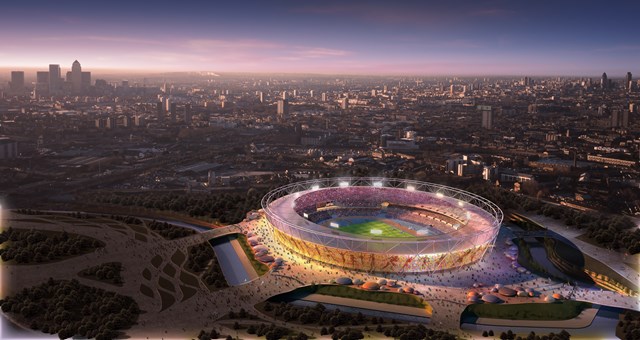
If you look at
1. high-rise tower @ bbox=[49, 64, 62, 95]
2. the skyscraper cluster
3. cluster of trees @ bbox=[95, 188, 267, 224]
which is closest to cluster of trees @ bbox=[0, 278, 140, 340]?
cluster of trees @ bbox=[95, 188, 267, 224]

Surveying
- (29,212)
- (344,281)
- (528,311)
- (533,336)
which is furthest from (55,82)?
(533,336)

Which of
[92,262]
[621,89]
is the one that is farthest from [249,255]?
[621,89]

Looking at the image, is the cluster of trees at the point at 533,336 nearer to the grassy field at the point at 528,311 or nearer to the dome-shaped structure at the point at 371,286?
the grassy field at the point at 528,311

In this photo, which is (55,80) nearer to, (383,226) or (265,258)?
(383,226)

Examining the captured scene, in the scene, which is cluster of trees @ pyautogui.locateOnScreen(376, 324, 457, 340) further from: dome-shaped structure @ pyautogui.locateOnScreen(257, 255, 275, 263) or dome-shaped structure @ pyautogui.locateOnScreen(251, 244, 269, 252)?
dome-shaped structure @ pyautogui.locateOnScreen(251, 244, 269, 252)

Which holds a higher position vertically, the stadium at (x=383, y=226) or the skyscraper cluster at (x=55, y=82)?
the skyscraper cluster at (x=55, y=82)

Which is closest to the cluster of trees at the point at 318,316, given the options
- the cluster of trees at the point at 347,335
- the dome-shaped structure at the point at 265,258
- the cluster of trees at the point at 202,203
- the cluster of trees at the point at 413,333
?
the cluster of trees at the point at 347,335

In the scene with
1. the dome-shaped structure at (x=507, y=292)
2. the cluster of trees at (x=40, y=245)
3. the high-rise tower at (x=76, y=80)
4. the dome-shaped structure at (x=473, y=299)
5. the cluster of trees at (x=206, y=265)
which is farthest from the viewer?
the high-rise tower at (x=76, y=80)

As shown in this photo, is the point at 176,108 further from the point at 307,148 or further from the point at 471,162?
the point at 471,162
